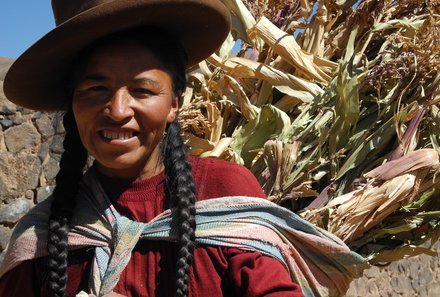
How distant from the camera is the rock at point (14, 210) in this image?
436 centimetres

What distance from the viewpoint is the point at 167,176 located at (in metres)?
1.66

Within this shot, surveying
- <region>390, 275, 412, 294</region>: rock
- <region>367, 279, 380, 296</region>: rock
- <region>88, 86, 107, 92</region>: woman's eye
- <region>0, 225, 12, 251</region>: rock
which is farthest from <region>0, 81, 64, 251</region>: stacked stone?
<region>390, 275, 412, 294</region>: rock

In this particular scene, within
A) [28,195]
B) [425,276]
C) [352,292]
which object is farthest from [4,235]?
[425,276]

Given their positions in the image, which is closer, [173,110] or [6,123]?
[173,110]

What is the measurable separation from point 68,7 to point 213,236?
552 mm

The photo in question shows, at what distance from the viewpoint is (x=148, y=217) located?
1618 millimetres

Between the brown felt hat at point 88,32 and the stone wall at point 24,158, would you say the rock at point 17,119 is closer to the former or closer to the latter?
the stone wall at point 24,158

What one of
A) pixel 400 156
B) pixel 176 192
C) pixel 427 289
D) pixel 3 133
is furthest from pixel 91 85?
pixel 427 289

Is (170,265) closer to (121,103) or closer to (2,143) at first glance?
(121,103)

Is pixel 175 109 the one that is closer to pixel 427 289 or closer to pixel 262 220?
pixel 262 220

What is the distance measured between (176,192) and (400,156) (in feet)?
2.56

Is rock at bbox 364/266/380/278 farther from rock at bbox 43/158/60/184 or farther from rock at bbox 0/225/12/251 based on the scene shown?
rock at bbox 0/225/12/251

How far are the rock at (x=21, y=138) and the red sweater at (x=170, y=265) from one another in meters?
2.88

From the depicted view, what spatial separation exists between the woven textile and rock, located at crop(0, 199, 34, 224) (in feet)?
9.02
